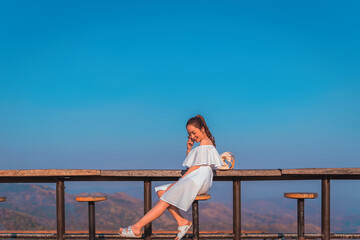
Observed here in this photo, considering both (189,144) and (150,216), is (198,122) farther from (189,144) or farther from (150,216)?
(150,216)

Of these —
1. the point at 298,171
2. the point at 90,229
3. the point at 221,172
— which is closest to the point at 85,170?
the point at 90,229

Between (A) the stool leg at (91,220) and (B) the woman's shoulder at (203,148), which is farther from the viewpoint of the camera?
(A) the stool leg at (91,220)

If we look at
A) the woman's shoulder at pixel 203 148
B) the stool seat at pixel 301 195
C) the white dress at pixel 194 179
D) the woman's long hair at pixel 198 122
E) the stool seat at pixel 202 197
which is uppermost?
the woman's long hair at pixel 198 122

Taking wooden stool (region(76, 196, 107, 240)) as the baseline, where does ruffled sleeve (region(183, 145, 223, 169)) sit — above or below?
above

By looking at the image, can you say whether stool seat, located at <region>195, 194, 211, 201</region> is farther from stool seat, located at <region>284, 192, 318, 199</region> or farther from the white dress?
stool seat, located at <region>284, 192, 318, 199</region>

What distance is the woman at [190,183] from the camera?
3865mm

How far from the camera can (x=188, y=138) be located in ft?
14.0

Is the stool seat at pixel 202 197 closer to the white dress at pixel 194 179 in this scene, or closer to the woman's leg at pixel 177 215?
the white dress at pixel 194 179

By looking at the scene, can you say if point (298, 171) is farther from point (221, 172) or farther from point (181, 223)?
point (181, 223)

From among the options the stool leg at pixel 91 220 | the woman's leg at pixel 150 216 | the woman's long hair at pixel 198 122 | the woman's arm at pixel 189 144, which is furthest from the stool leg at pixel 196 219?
the stool leg at pixel 91 220

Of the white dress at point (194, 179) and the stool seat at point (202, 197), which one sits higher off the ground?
the white dress at point (194, 179)

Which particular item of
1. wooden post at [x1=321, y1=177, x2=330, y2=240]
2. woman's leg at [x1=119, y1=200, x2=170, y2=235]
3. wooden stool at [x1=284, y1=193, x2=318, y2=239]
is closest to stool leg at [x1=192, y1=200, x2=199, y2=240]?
woman's leg at [x1=119, y1=200, x2=170, y2=235]

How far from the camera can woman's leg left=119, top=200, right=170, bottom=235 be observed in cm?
387

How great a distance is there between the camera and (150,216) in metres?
3.89
